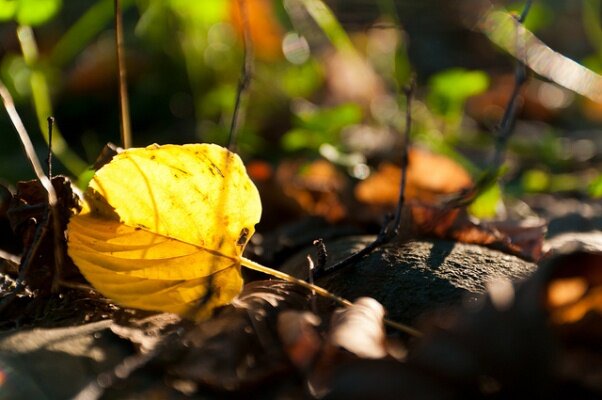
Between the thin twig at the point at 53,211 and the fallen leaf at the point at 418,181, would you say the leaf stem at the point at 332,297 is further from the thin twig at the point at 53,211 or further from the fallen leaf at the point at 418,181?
the fallen leaf at the point at 418,181

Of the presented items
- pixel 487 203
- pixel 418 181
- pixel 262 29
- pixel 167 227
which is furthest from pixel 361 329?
pixel 262 29

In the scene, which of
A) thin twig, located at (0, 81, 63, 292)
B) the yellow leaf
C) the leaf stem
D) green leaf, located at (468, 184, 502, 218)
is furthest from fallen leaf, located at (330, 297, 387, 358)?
green leaf, located at (468, 184, 502, 218)

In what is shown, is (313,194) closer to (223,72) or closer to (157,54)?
(223,72)

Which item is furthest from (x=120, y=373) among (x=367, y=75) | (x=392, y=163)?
(x=367, y=75)

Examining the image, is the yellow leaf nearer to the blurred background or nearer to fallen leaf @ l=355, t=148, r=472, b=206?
the blurred background

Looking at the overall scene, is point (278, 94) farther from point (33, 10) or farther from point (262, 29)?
point (33, 10)

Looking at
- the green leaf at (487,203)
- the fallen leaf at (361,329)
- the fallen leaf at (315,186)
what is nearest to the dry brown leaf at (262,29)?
the fallen leaf at (315,186)
